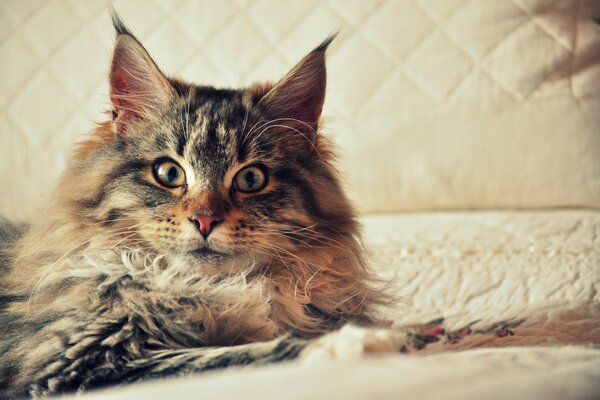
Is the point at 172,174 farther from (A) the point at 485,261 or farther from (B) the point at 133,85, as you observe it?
(A) the point at 485,261

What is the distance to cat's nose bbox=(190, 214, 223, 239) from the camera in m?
0.96

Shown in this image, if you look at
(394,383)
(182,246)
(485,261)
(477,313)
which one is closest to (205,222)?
(182,246)

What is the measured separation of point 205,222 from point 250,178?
0.14 meters

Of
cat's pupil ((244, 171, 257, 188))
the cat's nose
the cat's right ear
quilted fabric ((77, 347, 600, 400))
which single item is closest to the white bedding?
quilted fabric ((77, 347, 600, 400))

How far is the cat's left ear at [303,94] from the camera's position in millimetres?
1160

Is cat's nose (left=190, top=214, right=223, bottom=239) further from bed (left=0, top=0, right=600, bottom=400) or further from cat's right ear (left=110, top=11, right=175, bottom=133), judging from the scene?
bed (left=0, top=0, right=600, bottom=400)

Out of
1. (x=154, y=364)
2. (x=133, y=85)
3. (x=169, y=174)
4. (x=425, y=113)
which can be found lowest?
(x=154, y=364)

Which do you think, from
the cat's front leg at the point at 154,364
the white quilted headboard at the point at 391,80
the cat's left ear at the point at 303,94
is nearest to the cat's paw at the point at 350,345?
the cat's front leg at the point at 154,364

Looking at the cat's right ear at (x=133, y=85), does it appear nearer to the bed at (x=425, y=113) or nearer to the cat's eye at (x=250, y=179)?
the cat's eye at (x=250, y=179)

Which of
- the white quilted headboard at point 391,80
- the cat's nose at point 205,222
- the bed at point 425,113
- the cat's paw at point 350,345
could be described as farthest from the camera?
the white quilted headboard at point 391,80

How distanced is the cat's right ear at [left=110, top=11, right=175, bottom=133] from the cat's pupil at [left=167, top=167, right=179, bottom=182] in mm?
145

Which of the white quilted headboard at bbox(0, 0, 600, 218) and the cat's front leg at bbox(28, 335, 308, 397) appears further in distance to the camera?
the white quilted headboard at bbox(0, 0, 600, 218)

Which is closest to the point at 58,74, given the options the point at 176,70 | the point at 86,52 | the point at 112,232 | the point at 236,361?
the point at 86,52

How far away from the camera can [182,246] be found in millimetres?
978
